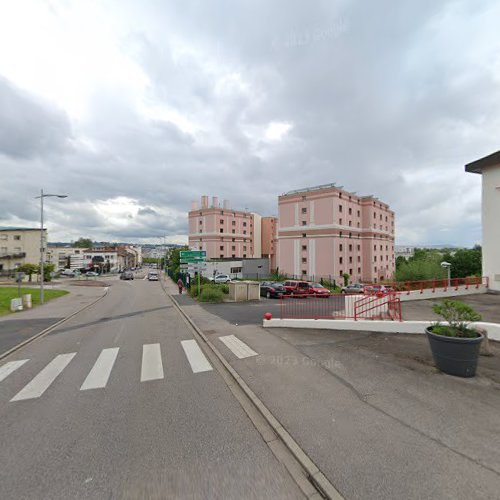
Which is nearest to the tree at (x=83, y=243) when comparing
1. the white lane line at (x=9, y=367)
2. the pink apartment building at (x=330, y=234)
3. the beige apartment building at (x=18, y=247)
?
the beige apartment building at (x=18, y=247)

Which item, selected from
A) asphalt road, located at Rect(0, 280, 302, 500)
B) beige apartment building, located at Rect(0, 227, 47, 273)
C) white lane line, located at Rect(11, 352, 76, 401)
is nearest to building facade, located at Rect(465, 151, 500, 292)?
asphalt road, located at Rect(0, 280, 302, 500)

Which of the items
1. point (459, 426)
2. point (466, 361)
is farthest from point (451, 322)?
point (459, 426)

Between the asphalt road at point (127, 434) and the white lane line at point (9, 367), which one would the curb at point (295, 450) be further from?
the white lane line at point (9, 367)

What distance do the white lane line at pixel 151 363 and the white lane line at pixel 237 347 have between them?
2111 mm

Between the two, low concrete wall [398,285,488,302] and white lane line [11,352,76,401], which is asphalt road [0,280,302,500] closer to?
white lane line [11,352,76,401]

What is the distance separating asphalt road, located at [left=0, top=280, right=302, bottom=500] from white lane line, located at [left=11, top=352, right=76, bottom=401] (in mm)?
27

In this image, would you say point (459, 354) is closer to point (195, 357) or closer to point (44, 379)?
point (195, 357)

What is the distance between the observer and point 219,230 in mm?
60438

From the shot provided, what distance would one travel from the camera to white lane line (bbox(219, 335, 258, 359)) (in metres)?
7.08

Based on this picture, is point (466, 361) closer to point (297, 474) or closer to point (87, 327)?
point (297, 474)

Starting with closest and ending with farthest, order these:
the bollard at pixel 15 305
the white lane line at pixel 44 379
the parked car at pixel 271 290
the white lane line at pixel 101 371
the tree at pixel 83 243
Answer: the white lane line at pixel 44 379
the white lane line at pixel 101 371
the bollard at pixel 15 305
the parked car at pixel 271 290
the tree at pixel 83 243

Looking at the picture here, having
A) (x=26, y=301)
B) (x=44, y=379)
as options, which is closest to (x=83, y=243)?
(x=26, y=301)

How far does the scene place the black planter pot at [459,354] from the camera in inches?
199

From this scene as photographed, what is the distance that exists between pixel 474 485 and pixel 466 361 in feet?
10.6
